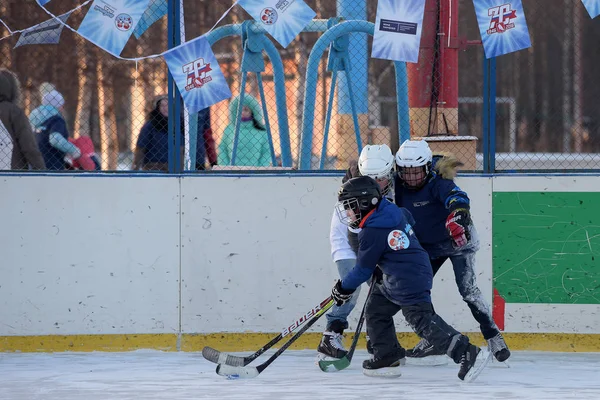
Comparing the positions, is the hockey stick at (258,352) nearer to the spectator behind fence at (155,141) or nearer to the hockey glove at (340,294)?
the hockey glove at (340,294)

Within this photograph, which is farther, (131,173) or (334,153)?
(334,153)

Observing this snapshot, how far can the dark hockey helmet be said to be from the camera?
223 inches

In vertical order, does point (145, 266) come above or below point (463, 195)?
below

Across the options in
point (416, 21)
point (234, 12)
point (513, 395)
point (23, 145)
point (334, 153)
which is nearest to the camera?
point (513, 395)

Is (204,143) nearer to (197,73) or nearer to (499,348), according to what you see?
(197,73)

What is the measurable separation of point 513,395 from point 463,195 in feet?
3.50

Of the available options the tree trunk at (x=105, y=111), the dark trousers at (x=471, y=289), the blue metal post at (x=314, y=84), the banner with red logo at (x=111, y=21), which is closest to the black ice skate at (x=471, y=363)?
the dark trousers at (x=471, y=289)

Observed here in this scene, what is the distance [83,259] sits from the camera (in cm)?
692

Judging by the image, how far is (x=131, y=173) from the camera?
6.96 m

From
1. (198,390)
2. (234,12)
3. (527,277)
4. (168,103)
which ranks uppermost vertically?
(234,12)

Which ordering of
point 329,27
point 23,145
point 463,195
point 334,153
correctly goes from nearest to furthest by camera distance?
1. point 463,195
2. point 23,145
3. point 329,27
4. point 334,153

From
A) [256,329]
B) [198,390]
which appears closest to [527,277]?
[256,329]

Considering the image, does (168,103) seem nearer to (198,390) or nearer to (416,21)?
(416,21)

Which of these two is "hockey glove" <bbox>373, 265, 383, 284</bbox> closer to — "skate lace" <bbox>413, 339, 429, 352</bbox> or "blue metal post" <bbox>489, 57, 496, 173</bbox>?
"skate lace" <bbox>413, 339, 429, 352</bbox>
